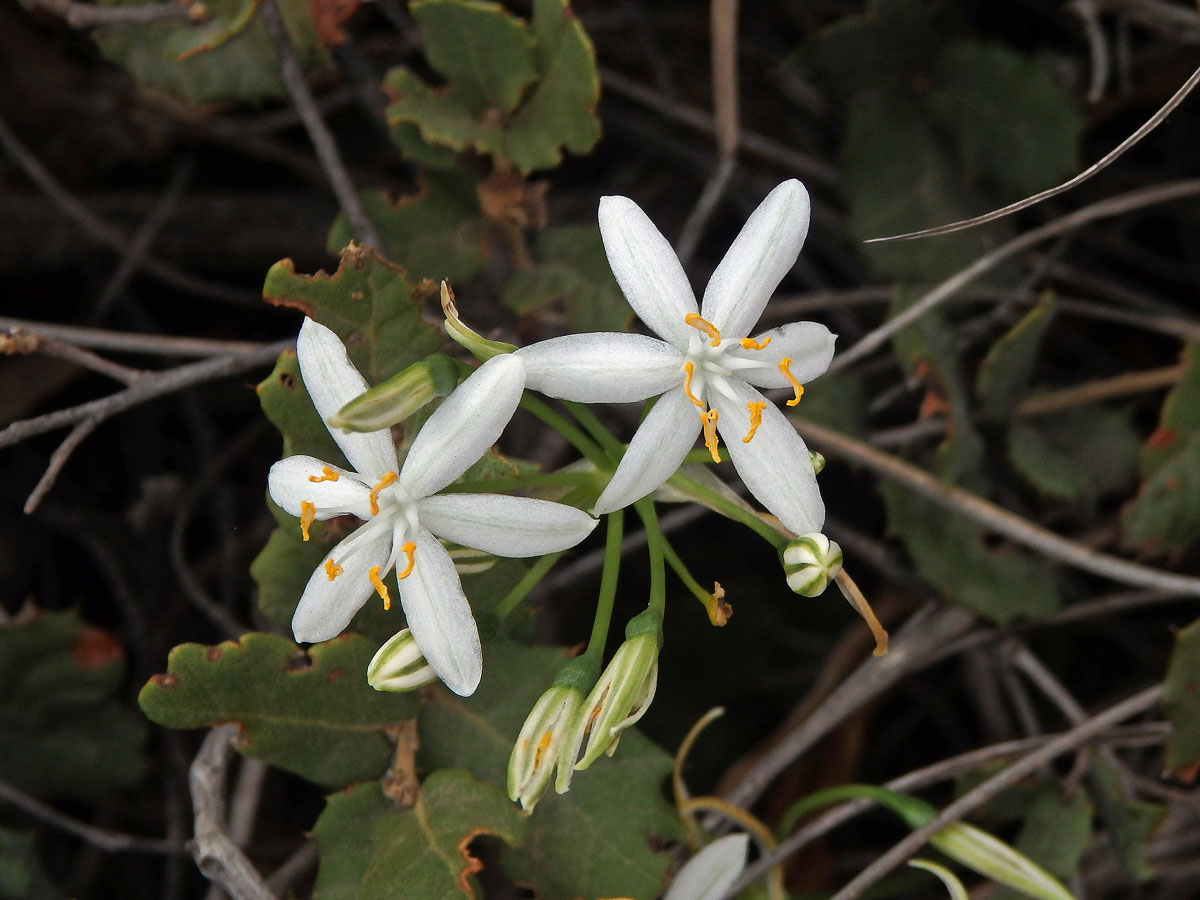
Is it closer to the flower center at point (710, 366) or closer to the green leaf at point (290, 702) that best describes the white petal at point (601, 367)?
the flower center at point (710, 366)

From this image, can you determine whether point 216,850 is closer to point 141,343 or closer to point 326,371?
point 326,371

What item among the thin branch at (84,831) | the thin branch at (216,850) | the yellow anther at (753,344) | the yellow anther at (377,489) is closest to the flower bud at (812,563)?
the yellow anther at (753,344)

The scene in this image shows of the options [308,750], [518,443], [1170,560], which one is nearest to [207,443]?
[518,443]

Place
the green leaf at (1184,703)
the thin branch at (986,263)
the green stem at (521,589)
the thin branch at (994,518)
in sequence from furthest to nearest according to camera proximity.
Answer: the thin branch at (986,263) < the thin branch at (994,518) < the green leaf at (1184,703) < the green stem at (521,589)

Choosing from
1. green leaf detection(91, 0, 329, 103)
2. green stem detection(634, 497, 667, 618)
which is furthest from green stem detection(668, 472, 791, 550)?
green leaf detection(91, 0, 329, 103)

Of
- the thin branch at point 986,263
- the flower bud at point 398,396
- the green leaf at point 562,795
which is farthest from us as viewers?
the thin branch at point 986,263

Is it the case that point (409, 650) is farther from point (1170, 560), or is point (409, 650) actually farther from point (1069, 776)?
point (1170, 560)

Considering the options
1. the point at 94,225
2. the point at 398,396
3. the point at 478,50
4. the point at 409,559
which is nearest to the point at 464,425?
the point at 398,396
